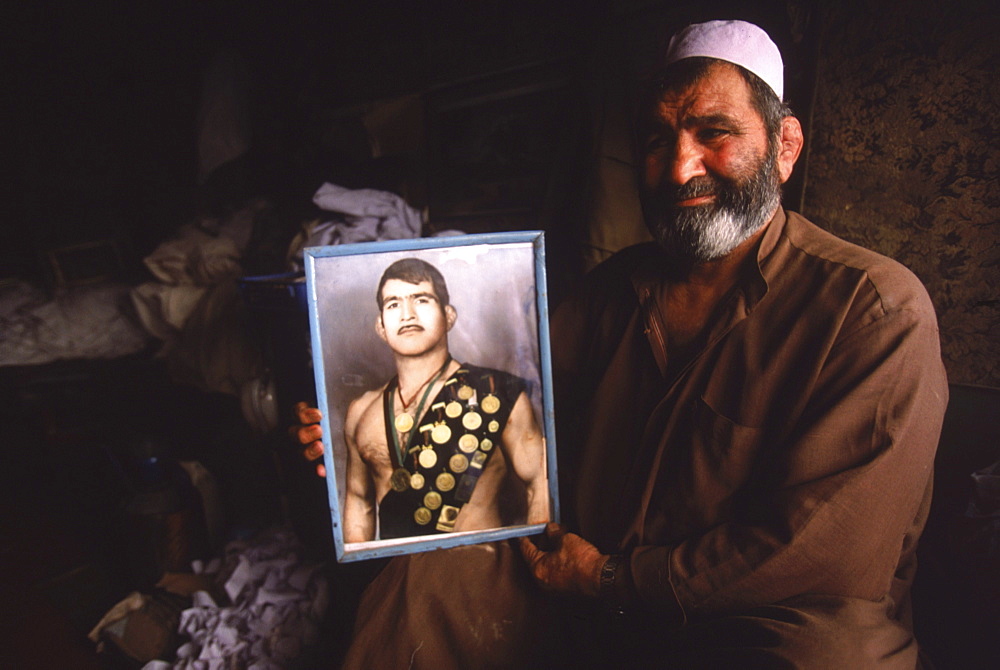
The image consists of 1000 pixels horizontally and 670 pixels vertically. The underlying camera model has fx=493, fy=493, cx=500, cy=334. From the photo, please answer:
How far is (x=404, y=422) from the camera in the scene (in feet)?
4.06

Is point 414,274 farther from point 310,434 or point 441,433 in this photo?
point 310,434

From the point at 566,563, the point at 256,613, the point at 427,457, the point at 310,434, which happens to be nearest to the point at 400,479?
the point at 427,457

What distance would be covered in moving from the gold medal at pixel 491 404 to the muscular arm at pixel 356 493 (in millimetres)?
306

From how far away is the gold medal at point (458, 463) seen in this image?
1.25 metres

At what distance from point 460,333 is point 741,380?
0.67 metres

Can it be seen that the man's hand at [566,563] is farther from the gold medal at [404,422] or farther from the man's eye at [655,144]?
the man's eye at [655,144]

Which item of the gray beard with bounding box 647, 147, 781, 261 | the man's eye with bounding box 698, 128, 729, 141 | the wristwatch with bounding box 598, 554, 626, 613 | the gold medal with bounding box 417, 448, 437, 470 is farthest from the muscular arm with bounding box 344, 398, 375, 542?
the man's eye with bounding box 698, 128, 729, 141

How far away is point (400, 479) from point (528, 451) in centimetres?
33

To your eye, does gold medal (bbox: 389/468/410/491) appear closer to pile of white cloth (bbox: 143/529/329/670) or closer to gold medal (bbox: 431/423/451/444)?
gold medal (bbox: 431/423/451/444)

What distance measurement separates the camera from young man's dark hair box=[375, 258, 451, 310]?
47.8 inches

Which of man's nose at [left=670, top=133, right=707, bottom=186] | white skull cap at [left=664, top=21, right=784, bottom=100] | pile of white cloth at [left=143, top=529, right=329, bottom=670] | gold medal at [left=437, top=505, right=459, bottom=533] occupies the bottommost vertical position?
pile of white cloth at [left=143, top=529, right=329, bottom=670]

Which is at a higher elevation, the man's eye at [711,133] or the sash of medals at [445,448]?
the man's eye at [711,133]

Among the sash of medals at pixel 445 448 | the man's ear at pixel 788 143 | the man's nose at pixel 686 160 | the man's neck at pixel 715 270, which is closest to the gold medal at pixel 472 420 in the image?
the sash of medals at pixel 445 448

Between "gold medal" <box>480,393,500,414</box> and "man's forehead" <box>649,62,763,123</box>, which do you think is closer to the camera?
"man's forehead" <box>649,62,763,123</box>
